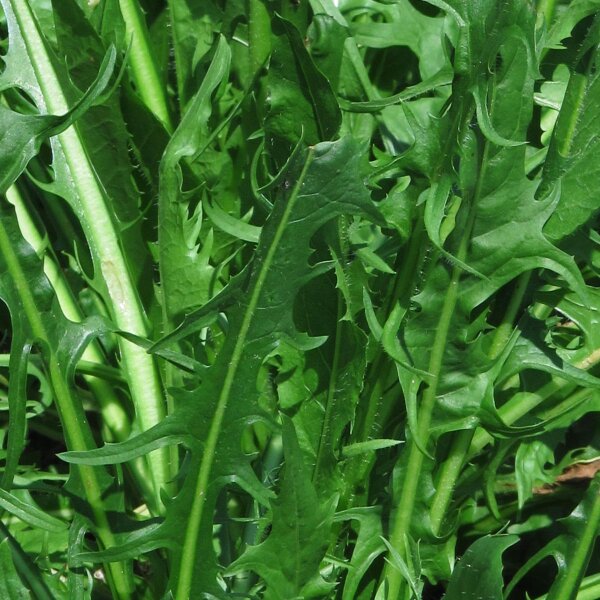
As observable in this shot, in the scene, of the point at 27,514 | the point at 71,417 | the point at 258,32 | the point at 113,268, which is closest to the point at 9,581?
the point at 27,514

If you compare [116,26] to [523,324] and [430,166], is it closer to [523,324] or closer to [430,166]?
[430,166]

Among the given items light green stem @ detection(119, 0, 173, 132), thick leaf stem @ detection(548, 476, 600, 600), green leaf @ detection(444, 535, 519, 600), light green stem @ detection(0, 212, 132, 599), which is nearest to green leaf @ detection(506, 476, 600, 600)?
thick leaf stem @ detection(548, 476, 600, 600)

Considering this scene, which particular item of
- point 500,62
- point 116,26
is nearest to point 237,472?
point 500,62

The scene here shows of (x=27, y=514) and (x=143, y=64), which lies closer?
(x=27, y=514)

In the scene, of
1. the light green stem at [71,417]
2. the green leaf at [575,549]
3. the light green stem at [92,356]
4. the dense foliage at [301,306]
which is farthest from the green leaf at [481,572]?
the light green stem at [92,356]

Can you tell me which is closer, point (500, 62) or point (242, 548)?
point (500, 62)

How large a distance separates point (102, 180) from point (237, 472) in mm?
410

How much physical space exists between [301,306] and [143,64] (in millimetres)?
399

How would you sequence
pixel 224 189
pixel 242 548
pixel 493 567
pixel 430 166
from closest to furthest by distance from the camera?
1. pixel 493 567
2. pixel 430 166
3. pixel 242 548
4. pixel 224 189

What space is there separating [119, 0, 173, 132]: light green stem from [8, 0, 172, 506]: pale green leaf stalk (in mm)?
134

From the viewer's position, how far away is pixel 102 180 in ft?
3.55

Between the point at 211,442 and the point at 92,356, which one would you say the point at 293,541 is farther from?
the point at 92,356

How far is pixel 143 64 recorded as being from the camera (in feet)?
3.77

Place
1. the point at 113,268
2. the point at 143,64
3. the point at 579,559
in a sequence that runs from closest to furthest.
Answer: the point at 579,559, the point at 113,268, the point at 143,64
